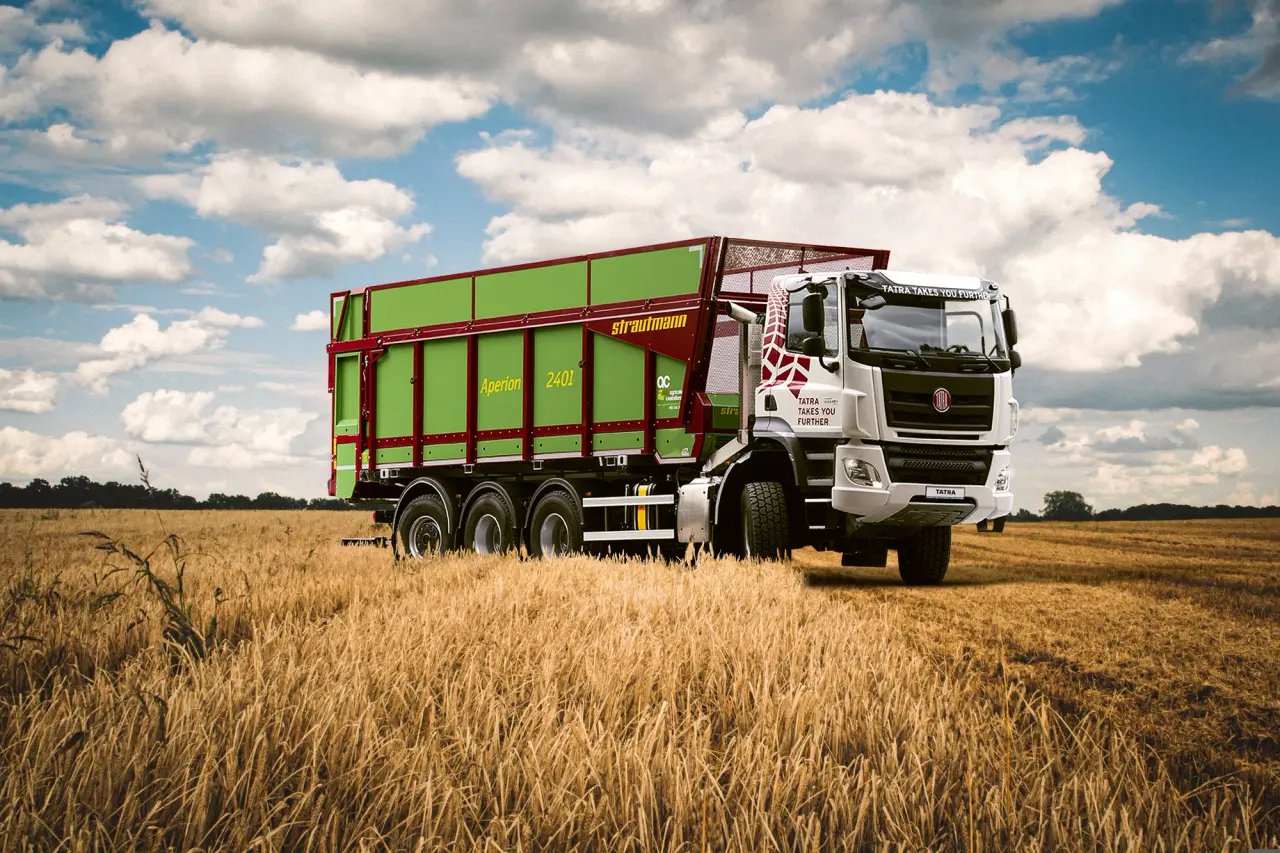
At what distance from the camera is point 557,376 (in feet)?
53.8

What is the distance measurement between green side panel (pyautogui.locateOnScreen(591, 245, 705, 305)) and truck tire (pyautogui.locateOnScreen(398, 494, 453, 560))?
4509mm

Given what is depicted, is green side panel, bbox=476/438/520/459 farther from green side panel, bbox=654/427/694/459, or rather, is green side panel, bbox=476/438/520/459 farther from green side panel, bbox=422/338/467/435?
green side panel, bbox=654/427/694/459

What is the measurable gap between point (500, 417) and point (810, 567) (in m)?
5.11

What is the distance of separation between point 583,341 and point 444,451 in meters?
3.53

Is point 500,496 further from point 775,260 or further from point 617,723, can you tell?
point 617,723

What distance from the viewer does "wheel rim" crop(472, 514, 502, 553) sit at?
17250 mm

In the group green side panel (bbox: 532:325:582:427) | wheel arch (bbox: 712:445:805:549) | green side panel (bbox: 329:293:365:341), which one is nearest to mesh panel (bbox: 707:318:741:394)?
wheel arch (bbox: 712:445:805:549)

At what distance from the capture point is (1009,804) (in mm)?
3928

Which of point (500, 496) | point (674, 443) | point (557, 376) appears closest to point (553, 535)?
point (500, 496)

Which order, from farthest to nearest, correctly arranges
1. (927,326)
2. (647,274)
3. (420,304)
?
1. (420,304)
2. (647,274)
3. (927,326)

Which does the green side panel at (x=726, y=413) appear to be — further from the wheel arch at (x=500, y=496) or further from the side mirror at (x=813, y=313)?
the wheel arch at (x=500, y=496)

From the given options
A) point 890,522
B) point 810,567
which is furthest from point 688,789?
point 810,567

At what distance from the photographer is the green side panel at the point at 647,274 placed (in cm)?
1484

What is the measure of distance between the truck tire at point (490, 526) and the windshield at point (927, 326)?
628 cm
